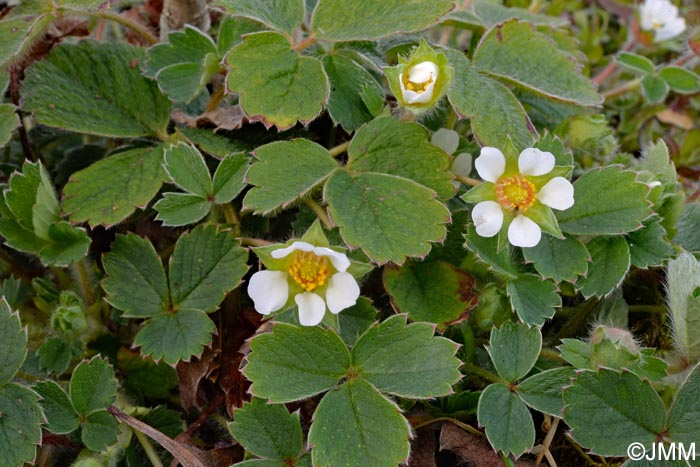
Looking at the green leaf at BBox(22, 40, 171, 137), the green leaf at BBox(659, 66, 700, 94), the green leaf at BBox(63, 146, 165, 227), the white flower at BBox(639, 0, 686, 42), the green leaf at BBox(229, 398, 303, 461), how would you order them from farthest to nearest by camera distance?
the white flower at BBox(639, 0, 686, 42) → the green leaf at BBox(659, 66, 700, 94) → the green leaf at BBox(22, 40, 171, 137) → the green leaf at BBox(63, 146, 165, 227) → the green leaf at BBox(229, 398, 303, 461)

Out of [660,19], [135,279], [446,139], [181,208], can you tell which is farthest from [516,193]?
[660,19]

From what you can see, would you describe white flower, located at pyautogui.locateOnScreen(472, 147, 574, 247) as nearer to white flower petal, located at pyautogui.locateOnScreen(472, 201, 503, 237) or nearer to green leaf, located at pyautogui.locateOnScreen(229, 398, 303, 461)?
white flower petal, located at pyautogui.locateOnScreen(472, 201, 503, 237)

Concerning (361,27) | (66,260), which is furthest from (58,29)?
(361,27)

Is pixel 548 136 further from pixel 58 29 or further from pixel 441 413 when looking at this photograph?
pixel 58 29

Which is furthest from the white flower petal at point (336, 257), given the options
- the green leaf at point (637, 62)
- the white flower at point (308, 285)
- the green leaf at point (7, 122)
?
the green leaf at point (637, 62)

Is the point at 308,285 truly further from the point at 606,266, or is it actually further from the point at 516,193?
the point at 606,266

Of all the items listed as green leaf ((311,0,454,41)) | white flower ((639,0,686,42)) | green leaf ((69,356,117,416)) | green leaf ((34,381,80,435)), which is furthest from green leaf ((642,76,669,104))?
green leaf ((34,381,80,435))
